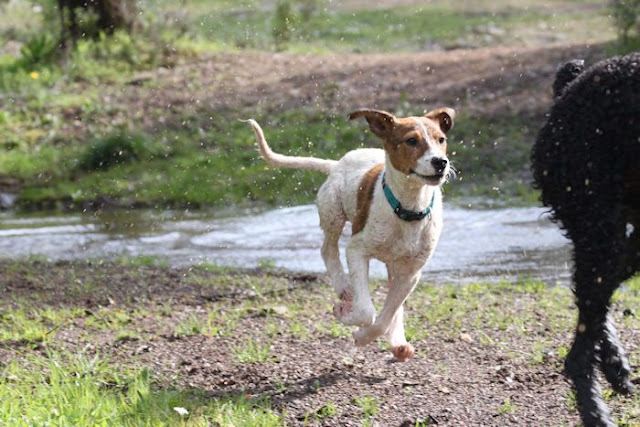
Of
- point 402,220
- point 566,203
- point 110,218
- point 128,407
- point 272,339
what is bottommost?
point 110,218

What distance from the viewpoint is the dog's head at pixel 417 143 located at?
4953mm

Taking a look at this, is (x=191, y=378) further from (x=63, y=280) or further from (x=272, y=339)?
(x=63, y=280)

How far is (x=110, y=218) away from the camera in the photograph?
35.4ft

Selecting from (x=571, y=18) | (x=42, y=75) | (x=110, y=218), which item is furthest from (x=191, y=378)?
(x=571, y=18)

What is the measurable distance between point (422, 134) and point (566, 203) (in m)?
0.99

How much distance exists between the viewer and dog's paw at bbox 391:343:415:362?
5.49 meters

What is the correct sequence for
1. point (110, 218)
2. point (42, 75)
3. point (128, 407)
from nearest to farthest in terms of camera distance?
point (128, 407)
point (110, 218)
point (42, 75)

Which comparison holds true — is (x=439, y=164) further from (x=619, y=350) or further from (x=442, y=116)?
(x=619, y=350)

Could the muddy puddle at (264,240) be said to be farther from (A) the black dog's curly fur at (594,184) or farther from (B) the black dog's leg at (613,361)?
(A) the black dog's curly fur at (594,184)

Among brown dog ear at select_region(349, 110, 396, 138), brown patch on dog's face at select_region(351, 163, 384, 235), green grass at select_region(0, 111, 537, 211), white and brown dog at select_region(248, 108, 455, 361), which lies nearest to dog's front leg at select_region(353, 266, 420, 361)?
white and brown dog at select_region(248, 108, 455, 361)

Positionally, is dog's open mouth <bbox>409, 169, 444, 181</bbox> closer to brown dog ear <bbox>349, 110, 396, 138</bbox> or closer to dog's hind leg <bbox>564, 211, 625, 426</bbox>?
brown dog ear <bbox>349, 110, 396, 138</bbox>

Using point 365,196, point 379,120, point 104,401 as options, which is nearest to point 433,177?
point 379,120

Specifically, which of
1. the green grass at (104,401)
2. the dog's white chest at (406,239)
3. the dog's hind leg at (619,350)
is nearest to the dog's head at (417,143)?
the dog's white chest at (406,239)

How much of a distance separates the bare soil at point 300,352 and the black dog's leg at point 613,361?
103 millimetres
